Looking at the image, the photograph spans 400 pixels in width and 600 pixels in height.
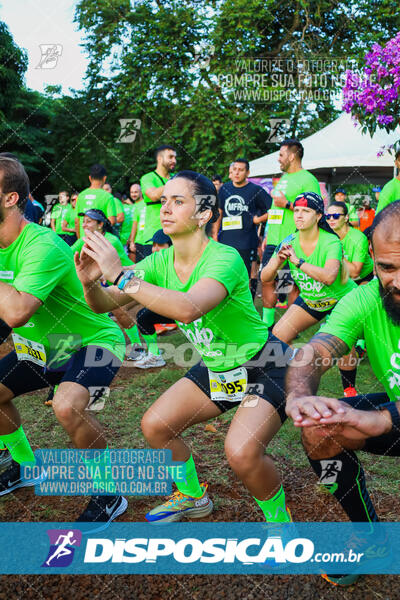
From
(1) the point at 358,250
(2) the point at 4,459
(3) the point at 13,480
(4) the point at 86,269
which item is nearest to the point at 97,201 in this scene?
(1) the point at 358,250

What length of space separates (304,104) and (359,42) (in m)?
3.79

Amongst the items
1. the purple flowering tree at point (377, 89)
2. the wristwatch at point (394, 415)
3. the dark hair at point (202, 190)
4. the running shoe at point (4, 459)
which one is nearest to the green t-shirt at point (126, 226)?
the purple flowering tree at point (377, 89)

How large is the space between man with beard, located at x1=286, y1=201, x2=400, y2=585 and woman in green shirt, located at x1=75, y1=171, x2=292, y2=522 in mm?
350

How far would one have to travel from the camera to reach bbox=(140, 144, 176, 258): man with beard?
21.5 ft

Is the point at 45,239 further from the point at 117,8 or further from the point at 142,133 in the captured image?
the point at 117,8

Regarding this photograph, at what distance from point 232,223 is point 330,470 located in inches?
221

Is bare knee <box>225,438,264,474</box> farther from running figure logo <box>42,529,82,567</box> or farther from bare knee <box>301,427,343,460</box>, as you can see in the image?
running figure logo <box>42,529,82,567</box>

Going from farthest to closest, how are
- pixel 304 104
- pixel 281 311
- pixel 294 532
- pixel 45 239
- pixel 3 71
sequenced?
pixel 304 104 < pixel 3 71 < pixel 281 311 < pixel 45 239 < pixel 294 532

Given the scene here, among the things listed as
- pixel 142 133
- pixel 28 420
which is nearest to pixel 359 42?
pixel 142 133

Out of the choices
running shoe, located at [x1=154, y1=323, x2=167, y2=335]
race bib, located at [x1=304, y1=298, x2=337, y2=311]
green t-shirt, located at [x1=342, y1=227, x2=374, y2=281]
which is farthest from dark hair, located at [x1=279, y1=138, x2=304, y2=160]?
running shoe, located at [x1=154, y1=323, x2=167, y2=335]

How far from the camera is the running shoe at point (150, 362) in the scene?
224 inches

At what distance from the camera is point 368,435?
6.08 feet

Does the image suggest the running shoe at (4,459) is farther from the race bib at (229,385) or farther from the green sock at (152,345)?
the green sock at (152,345)

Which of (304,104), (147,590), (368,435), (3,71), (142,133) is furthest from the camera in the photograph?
(142,133)
